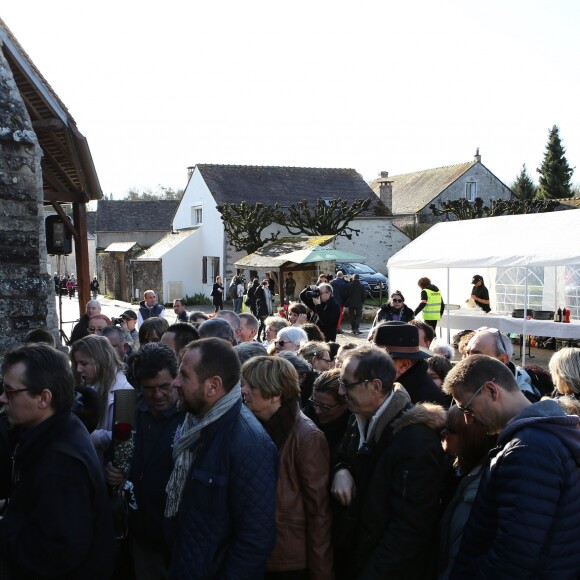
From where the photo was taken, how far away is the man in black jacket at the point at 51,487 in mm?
2277

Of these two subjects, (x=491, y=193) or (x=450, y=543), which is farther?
(x=491, y=193)

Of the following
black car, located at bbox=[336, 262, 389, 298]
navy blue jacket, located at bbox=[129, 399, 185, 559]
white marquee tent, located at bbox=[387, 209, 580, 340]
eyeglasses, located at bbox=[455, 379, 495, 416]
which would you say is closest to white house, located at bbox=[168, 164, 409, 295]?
black car, located at bbox=[336, 262, 389, 298]

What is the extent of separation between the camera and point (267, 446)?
101 inches

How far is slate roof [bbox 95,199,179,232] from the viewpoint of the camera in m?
45.2

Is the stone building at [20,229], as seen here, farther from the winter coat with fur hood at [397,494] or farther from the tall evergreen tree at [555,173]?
the tall evergreen tree at [555,173]

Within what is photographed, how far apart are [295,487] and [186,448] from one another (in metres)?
0.63

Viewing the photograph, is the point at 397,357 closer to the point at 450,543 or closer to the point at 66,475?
the point at 450,543

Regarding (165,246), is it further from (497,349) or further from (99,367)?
(497,349)

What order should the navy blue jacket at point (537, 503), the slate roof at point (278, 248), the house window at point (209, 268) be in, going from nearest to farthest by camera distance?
the navy blue jacket at point (537, 503), the slate roof at point (278, 248), the house window at point (209, 268)

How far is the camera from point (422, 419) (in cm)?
273

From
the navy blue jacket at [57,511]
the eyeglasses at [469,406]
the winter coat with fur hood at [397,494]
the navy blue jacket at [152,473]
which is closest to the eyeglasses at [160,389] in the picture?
the navy blue jacket at [152,473]

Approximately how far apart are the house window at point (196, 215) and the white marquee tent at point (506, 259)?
19295 mm

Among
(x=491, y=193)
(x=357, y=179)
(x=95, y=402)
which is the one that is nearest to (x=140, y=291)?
(x=357, y=179)

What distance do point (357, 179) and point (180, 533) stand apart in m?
33.5
